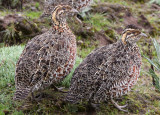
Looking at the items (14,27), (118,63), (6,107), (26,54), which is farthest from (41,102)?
(14,27)

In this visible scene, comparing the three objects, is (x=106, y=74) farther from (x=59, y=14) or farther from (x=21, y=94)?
(x=59, y=14)

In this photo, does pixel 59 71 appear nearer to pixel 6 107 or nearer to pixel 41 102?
pixel 41 102

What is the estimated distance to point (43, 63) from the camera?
15.1 ft

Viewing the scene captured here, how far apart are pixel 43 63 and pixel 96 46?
3.91 meters

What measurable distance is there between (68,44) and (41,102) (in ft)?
4.41

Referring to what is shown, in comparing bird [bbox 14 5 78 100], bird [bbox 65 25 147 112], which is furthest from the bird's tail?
bird [bbox 65 25 147 112]

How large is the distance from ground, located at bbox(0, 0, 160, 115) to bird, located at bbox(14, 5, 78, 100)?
1.49 ft

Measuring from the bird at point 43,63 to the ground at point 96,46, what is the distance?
454 millimetres

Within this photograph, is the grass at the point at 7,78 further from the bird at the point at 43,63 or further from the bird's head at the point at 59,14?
the bird's head at the point at 59,14

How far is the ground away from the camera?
190 inches

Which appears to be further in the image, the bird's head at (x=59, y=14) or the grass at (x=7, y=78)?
the bird's head at (x=59, y=14)

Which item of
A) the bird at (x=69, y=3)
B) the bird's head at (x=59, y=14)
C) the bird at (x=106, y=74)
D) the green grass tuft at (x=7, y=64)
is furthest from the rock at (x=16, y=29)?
the bird at (x=106, y=74)

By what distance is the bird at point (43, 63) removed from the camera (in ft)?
14.8

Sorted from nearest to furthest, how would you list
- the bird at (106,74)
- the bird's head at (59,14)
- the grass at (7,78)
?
1. the bird at (106,74)
2. the grass at (7,78)
3. the bird's head at (59,14)
